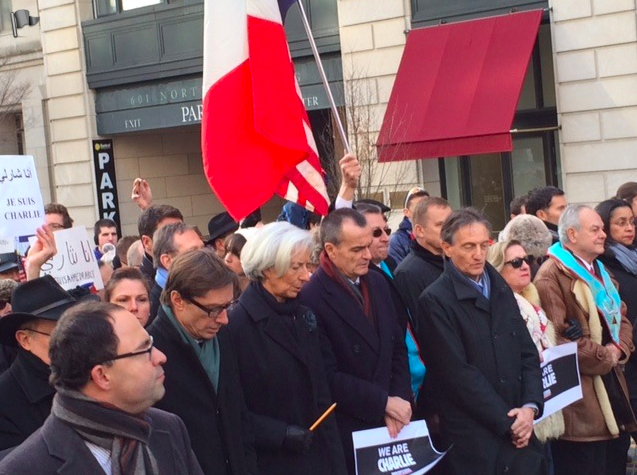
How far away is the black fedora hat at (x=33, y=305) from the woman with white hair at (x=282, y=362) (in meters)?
0.96

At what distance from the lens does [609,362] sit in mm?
7418

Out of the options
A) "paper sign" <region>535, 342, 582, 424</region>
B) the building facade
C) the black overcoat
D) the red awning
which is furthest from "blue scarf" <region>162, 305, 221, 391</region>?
the building facade

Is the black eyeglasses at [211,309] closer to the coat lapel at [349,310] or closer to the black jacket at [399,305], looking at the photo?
the coat lapel at [349,310]

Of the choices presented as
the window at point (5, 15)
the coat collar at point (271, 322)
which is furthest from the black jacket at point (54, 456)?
the window at point (5, 15)

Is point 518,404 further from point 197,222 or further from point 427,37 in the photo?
point 197,222

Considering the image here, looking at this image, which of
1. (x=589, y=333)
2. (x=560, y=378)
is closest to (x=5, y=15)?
(x=589, y=333)

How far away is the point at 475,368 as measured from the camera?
6.27 metres

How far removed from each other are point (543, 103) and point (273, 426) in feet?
40.0

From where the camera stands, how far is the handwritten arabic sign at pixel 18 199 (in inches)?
286

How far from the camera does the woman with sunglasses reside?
7.03 meters

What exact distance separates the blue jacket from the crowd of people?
4cm

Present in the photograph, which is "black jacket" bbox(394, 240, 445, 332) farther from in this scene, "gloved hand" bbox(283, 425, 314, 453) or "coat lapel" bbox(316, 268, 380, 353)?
"gloved hand" bbox(283, 425, 314, 453)

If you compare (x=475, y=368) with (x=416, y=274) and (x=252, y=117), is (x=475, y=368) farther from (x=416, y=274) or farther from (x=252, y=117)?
(x=252, y=117)

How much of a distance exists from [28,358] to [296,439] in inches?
52.9
